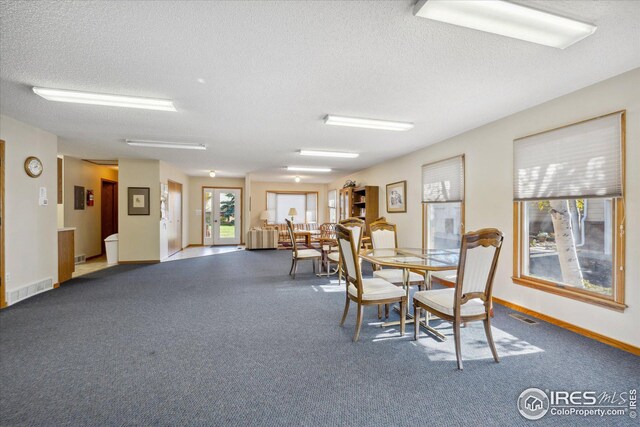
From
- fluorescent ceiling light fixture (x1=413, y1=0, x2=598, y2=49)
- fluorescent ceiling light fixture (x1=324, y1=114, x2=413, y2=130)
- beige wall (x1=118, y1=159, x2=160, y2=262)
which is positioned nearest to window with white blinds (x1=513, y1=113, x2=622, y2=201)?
fluorescent ceiling light fixture (x1=413, y1=0, x2=598, y2=49)

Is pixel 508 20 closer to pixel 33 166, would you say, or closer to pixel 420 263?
pixel 420 263

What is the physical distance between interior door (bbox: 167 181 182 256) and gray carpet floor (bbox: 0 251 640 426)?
162 inches

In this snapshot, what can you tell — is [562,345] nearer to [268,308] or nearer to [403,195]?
[268,308]

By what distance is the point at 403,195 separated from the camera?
5.82m

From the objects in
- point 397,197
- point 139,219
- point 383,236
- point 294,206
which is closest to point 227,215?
point 294,206

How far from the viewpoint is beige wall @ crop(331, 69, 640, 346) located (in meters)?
2.32

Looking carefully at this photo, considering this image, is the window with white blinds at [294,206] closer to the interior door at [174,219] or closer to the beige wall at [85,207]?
the interior door at [174,219]

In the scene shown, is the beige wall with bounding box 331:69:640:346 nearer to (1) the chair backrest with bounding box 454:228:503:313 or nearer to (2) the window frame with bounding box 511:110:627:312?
(2) the window frame with bounding box 511:110:627:312

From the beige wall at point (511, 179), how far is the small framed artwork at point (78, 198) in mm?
7966

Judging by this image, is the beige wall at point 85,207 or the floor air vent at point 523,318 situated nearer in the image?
the floor air vent at point 523,318

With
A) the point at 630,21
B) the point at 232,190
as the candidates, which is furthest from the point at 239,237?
the point at 630,21

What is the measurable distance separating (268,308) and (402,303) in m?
1.72

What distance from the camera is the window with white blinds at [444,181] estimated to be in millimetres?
4281

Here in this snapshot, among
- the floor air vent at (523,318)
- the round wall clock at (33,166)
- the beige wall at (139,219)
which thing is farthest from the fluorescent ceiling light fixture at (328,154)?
the round wall clock at (33,166)
